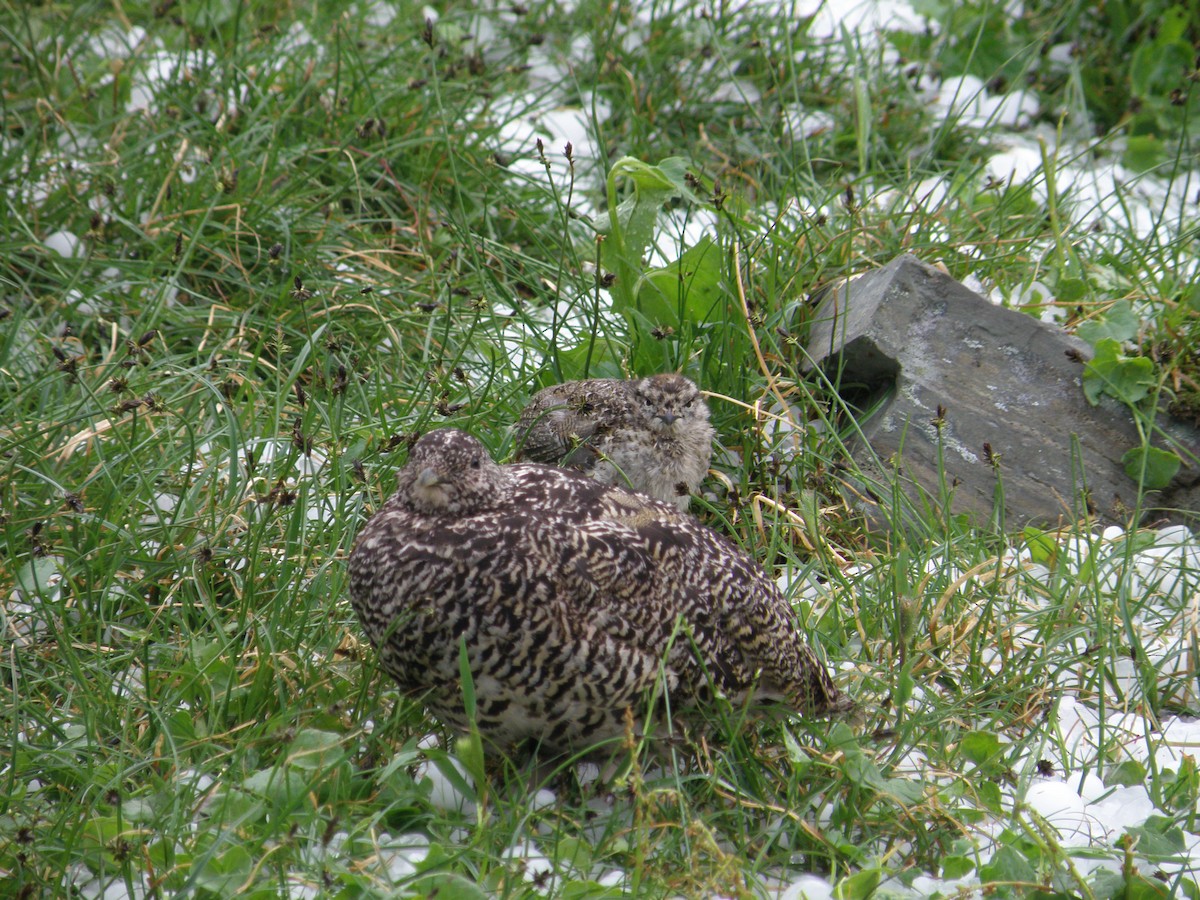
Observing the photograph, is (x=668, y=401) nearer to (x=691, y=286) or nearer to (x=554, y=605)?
(x=691, y=286)

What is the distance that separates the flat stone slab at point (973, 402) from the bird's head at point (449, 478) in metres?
1.78

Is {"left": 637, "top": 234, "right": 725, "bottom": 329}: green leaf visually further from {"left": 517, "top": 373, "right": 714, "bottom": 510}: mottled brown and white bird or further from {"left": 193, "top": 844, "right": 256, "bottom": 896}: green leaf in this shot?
{"left": 193, "top": 844, "right": 256, "bottom": 896}: green leaf

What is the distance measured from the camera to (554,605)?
130 inches

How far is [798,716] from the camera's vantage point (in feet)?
12.1

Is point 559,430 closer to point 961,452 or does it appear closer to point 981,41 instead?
point 961,452

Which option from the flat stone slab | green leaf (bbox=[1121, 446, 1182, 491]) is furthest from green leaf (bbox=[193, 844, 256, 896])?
green leaf (bbox=[1121, 446, 1182, 491])

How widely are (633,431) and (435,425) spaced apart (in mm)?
738

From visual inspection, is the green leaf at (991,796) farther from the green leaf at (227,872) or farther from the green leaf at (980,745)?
the green leaf at (227,872)

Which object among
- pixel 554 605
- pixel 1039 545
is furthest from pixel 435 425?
pixel 1039 545

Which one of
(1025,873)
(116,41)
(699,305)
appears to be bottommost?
(1025,873)

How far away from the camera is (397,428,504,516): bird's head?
3.48 metres

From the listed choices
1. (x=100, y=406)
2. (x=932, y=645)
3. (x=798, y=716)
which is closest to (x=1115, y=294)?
(x=932, y=645)

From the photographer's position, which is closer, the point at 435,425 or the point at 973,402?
the point at 435,425

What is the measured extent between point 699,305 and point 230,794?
9.25 feet
